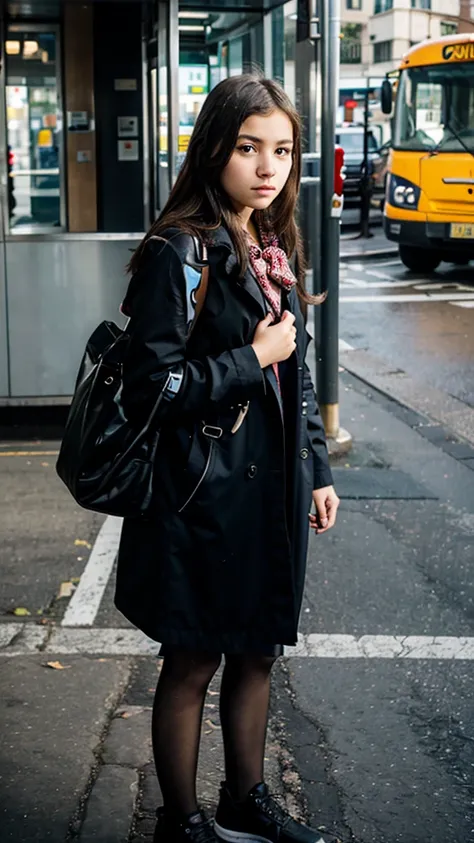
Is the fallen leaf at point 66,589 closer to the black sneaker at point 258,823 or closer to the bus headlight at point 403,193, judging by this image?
the black sneaker at point 258,823

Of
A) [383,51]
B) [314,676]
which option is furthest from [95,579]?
[383,51]

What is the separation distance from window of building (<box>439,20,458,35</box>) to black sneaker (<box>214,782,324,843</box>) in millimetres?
69300

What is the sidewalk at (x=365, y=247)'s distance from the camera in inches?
796

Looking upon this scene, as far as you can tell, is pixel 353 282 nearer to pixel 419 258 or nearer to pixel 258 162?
pixel 419 258

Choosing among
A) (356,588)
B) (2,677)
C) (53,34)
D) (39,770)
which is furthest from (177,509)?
(53,34)

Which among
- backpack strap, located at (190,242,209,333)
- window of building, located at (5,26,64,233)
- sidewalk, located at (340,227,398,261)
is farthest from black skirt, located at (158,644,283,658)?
sidewalk, located at (340,227,398,261)

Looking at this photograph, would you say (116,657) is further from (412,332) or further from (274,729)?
(412,332)

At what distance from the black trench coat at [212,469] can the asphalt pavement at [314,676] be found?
0.77m

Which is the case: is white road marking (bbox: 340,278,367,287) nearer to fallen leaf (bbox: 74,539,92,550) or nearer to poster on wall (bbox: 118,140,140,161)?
poster on wall (bbox: 118,140,140,161)

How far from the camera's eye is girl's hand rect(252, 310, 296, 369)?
2.82 m

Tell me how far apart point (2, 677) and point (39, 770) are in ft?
2.42

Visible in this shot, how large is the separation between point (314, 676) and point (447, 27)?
69418 millimetres

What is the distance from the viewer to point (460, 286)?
53.3 ft

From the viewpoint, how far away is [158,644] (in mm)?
4652
